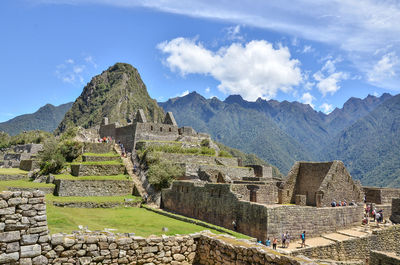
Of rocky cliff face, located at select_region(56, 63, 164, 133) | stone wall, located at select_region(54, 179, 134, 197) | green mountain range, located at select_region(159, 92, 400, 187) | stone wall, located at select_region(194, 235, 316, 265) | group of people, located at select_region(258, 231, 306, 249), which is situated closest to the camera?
stone wall, located at select_region(194, 235, 316, 265)

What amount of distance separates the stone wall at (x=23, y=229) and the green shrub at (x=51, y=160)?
2088 centimetres

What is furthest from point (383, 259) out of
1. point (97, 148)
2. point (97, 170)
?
point (97, 148)

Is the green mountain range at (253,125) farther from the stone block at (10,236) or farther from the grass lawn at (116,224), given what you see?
the stone block at (10,236)

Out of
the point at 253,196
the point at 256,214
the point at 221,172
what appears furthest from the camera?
the point at 221,172

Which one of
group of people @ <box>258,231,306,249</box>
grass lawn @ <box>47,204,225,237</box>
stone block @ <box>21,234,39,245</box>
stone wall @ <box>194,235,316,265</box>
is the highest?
stone block @ <box>21,234,39,245</box>

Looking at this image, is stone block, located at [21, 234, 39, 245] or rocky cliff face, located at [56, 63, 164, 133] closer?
stone block, located at [21, 234, 39, 245]

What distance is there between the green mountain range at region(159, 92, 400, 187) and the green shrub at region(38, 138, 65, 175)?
259 feet

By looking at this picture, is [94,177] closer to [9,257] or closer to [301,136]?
[9,257]

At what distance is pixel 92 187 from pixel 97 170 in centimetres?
237

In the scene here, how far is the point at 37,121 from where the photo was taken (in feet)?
549

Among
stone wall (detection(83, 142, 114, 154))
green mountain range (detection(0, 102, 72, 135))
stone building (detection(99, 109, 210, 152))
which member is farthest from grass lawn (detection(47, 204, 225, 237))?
green mountain range (detection(0, 102, 72, 135))

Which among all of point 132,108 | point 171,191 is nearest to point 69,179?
point 171,191

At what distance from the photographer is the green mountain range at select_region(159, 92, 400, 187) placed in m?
105

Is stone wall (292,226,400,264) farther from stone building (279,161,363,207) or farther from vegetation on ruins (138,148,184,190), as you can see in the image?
vegetation on ruins (138,148,184,190)
